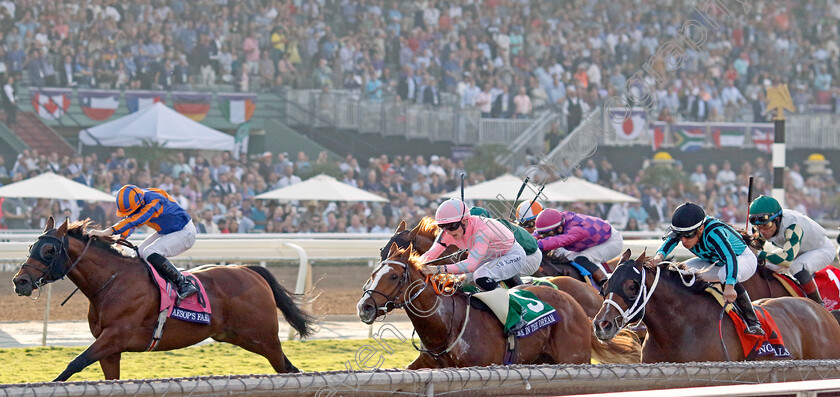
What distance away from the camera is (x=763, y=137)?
56.8 feet

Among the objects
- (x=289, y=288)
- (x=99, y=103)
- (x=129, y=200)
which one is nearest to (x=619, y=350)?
(x=129, y=200)

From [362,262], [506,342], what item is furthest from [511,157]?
[506,342]

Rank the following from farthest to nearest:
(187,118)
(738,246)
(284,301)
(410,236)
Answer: (187,118), (284,301), (410,236), (738,246)

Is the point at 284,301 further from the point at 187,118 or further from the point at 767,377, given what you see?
the point at 187,118

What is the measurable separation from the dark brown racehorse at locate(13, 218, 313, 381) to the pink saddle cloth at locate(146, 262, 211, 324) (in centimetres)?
4

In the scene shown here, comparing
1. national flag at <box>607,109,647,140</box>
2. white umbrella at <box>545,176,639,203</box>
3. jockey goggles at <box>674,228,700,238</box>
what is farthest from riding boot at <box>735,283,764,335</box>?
national flag at <box>607,109,647,140</box>

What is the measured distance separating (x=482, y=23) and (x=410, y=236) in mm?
13032

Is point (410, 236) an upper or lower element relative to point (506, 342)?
upper

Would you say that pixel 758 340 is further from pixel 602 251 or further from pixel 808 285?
pixel 602 251

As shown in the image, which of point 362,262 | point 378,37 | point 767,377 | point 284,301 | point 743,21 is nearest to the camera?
point 767,377

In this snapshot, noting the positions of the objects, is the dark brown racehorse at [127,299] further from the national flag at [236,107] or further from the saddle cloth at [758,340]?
the national flag at [236,107]

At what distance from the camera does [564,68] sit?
57.3 feet

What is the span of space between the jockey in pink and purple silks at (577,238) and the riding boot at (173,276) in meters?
2.31

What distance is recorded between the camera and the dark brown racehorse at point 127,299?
4973mm
